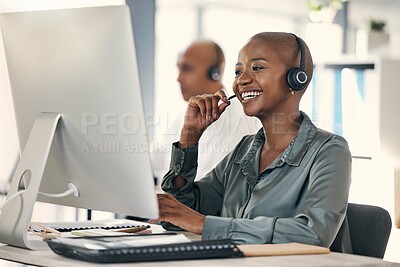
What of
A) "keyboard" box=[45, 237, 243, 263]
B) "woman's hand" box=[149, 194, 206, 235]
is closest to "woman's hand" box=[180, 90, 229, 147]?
"woman's hand" box=[149, 194, 206, 235]

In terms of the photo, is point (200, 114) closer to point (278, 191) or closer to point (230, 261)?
point (278, 191)

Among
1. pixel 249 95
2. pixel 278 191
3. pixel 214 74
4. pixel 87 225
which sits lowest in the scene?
pixel 87 225

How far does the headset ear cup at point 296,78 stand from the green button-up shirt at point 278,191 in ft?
0.34

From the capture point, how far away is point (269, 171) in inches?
82.3

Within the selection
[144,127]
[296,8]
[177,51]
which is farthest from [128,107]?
[296,8]

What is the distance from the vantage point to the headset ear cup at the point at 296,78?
6.66 ft

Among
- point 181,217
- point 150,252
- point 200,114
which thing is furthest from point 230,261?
point 200,114

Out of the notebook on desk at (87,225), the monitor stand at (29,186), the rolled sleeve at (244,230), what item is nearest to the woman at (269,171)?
the rolled sleeve at (244,230)

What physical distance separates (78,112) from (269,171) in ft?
1.90

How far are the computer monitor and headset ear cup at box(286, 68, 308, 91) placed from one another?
0.56 meters

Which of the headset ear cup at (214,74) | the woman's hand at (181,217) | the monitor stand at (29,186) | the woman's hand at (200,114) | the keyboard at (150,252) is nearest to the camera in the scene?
the keyboard at (150,252)

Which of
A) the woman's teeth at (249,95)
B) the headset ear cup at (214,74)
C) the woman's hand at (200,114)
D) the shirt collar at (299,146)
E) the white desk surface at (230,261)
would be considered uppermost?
the headset ear cup at (214,74)

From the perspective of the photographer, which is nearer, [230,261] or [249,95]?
A: [230,261]

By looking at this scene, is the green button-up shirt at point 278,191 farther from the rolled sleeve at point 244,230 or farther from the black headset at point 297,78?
the black headset at point 297,78
